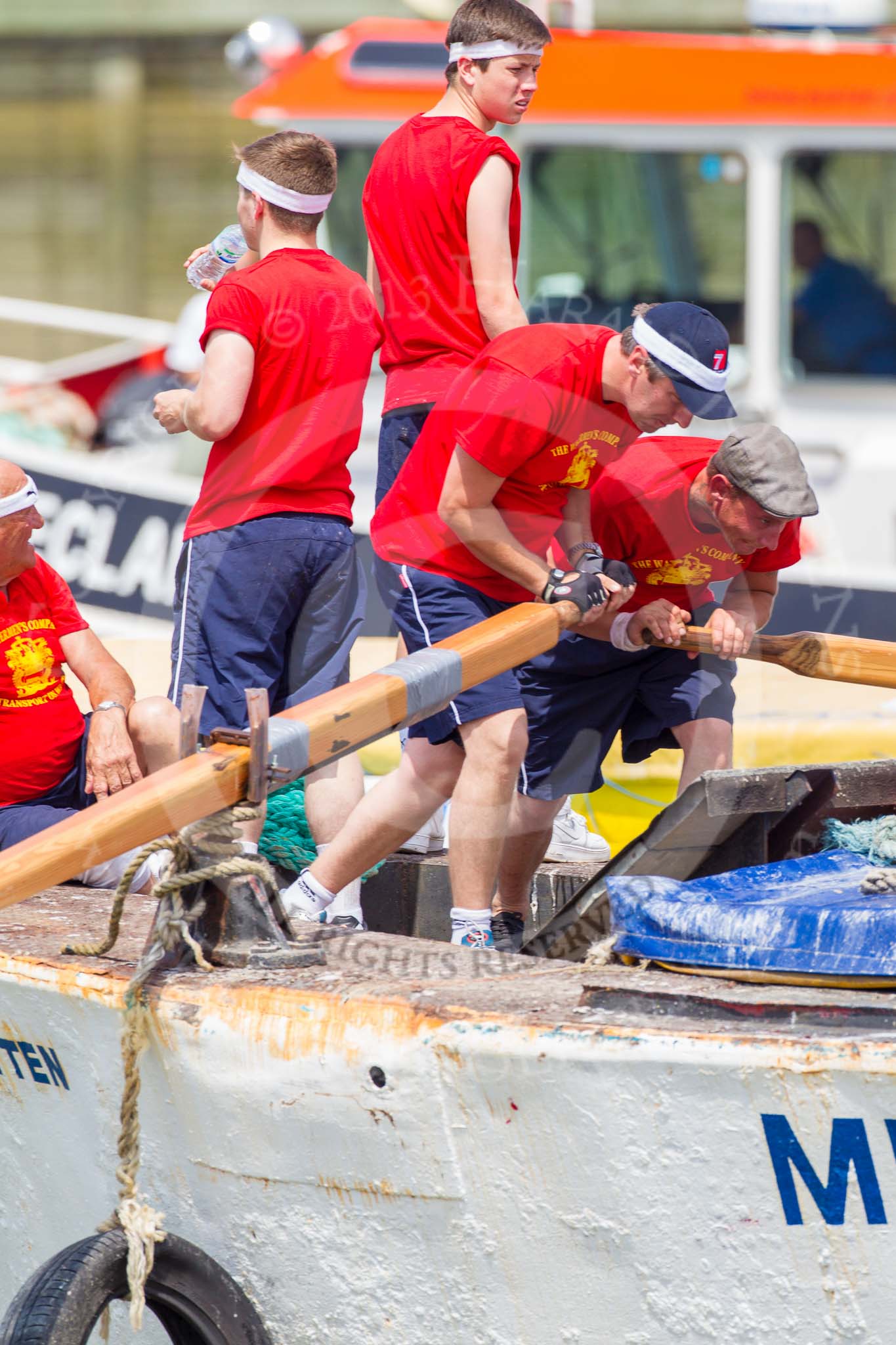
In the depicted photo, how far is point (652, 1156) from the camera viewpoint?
240 cm

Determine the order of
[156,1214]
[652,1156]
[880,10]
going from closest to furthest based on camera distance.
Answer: [652,1156] → [156,1214] → [880,10]

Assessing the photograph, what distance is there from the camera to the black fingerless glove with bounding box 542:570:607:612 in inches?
128

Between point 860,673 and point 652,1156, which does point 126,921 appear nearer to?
point 652,1156

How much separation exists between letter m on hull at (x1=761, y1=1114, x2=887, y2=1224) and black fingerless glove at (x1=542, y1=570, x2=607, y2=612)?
3.83 ft

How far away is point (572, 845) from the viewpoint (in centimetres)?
438

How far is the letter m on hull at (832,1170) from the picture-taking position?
7.68 feet

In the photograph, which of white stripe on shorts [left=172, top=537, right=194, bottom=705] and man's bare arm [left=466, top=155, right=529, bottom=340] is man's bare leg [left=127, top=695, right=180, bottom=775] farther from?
man's bare arm [left=466, top=155, right=529, bottom=340]

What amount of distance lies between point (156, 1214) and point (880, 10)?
744 centimetres

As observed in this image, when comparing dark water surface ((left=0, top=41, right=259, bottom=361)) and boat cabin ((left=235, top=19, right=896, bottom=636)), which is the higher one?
boat cabin ((left=235, top=19, right=896, bottom=636))

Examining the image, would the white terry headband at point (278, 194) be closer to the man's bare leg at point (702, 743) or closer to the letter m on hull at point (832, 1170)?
the man's bare leg at point (702, 743)

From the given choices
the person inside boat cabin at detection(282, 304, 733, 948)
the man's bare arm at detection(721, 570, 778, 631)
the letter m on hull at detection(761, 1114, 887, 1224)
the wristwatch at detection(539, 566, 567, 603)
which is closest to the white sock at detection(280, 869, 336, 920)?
the person inside boat cabin at detection(282, 304, 733, 948)

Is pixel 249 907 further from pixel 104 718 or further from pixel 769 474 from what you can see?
pixel 769 474

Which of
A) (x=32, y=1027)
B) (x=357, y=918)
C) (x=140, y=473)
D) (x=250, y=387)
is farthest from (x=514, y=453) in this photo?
(x=140, y=473)

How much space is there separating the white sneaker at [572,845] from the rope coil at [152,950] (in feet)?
5.41
